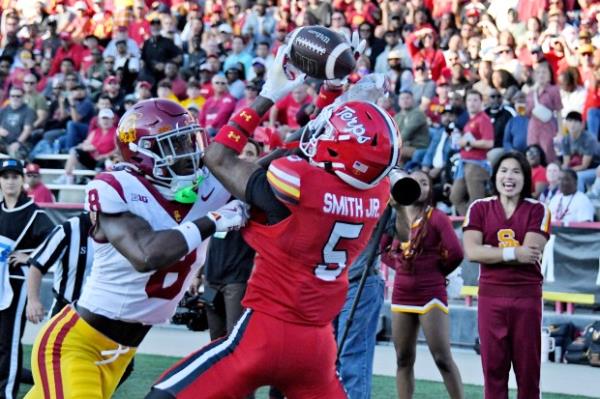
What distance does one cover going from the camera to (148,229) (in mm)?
4254

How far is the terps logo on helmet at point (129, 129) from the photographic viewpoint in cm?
444

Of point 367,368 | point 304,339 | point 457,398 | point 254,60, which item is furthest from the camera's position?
point 254,60

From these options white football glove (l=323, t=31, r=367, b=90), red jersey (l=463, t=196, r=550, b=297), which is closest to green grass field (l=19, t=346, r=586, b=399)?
red jersey (l=463, t=196, r=550, b=297)

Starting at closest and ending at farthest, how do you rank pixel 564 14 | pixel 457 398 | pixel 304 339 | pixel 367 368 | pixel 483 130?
pixel 304 339 → pixel 367 368 → pixel 457 398 → pixel 483 130 → pixel 564 14

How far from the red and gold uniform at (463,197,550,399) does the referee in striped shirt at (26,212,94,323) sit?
2.40m

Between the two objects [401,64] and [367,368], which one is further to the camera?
[401,64]

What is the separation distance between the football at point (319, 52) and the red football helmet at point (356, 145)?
22 cm

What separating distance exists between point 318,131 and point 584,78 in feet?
30.9

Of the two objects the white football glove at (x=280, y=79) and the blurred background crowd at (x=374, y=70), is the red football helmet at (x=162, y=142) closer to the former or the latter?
the white football glove at (x=280, y=79)

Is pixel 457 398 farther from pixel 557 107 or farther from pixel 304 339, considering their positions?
pixel 557 107

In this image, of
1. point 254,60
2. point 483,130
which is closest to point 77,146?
point 254,60

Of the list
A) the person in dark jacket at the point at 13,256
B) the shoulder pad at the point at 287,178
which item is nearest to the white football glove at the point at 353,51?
the shoulder pad at the point at 287,178

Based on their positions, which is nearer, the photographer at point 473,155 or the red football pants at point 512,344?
the red football pants at point 512,344

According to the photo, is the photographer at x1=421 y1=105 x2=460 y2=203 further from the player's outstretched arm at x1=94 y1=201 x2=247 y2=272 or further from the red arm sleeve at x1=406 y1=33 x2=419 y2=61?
the player's outstretched arm at x1=94 y1=201 x2=247 y2=272
